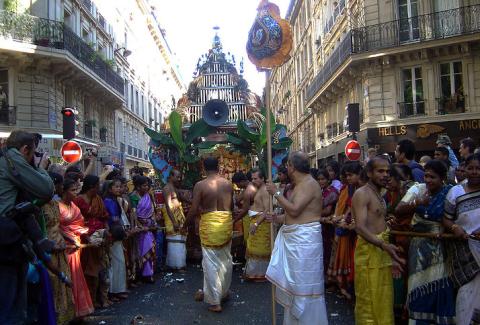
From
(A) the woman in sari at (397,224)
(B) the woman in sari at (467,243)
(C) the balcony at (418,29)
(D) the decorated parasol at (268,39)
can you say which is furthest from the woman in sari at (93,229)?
(C) the balcony at (418,29)

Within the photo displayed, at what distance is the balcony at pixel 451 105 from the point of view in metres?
18.0

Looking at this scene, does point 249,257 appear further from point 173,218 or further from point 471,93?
point 471,93

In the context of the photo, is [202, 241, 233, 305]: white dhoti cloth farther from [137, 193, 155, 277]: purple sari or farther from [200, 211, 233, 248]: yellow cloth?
[137, 193, 155, 277]: purple sari

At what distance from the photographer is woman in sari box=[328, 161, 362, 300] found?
623 cm

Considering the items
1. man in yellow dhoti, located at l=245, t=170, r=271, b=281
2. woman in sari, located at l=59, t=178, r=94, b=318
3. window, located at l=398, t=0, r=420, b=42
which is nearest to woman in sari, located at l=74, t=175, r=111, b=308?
woman in sari, located at l=59, t=178, r=94, b=318

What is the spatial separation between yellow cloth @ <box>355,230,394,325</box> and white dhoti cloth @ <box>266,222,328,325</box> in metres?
0.38

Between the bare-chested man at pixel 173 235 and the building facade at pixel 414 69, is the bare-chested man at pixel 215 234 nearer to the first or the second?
the bare-chested man at pixel 173 235

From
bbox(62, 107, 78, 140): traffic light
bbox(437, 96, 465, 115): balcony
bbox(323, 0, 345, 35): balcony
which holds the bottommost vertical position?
bbox(62, 107, 78, 140): traffic light

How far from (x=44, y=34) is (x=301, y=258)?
18.2 m

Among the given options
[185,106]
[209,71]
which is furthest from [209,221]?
[209,71]

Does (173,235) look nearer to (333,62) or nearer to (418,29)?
(418,29)

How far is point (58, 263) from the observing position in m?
5.08

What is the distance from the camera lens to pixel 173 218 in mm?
8594

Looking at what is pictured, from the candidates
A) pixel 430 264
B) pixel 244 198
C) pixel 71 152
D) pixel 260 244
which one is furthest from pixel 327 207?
pixel 71 152
